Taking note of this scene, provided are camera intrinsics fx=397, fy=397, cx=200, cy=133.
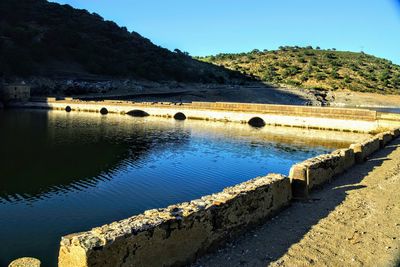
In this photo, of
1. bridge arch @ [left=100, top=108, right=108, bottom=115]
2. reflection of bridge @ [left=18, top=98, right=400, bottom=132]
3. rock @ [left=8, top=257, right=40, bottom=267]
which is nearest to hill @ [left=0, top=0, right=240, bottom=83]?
reflection of bridge @ [left=18, top=98, right=400, bottom=132]

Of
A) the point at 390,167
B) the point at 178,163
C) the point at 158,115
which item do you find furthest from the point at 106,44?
the point at 390,167

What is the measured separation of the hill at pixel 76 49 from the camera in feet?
278

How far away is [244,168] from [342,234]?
14589 millimetres

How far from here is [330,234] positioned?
9.84 m

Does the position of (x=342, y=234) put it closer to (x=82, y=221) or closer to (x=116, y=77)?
(x=82, y=221)

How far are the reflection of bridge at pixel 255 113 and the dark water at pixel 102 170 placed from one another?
22.0ft

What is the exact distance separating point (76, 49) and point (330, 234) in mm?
96408

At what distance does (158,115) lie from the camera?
2266 inches

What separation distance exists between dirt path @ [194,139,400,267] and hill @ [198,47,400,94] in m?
99.4

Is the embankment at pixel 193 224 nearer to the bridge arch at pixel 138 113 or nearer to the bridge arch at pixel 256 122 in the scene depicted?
the bridge arch at pixel 256 122

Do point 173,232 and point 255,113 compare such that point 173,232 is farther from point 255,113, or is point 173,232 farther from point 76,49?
point 76,49

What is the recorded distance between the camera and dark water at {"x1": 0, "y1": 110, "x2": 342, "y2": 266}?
14047mm

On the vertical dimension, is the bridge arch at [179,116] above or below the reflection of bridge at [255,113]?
below

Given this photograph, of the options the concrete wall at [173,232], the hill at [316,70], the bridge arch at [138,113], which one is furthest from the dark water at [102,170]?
the hill at [316,70]
